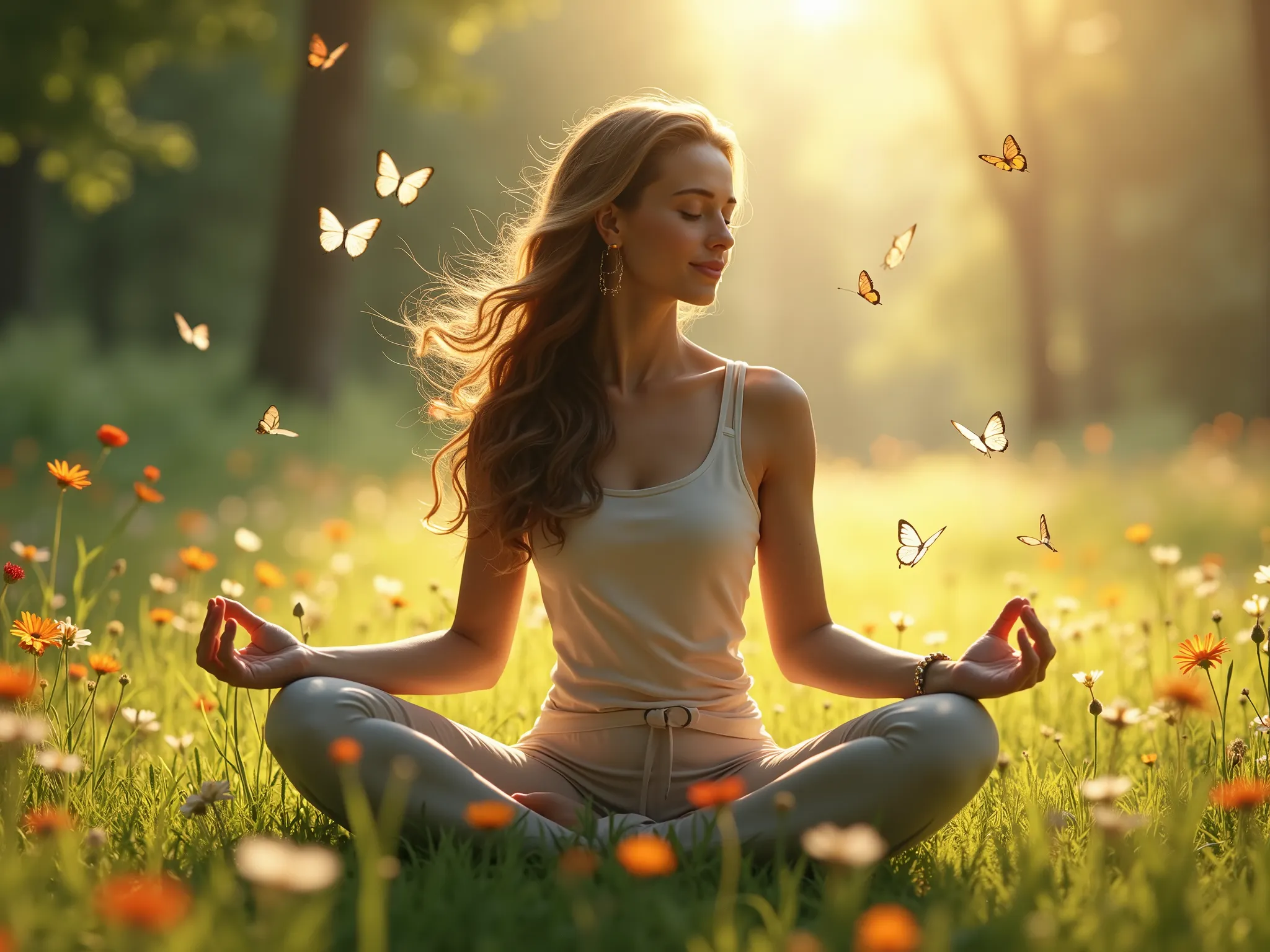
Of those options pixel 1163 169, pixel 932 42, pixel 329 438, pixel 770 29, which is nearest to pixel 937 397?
pixel 770 29

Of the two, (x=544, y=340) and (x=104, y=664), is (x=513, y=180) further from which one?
(x=104, y=664)

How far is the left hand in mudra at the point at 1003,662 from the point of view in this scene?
244cm

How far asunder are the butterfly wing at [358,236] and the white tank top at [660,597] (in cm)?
79

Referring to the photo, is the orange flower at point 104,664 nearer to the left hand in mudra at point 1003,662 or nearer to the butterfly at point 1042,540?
the left hand in mudra at point 1003,662

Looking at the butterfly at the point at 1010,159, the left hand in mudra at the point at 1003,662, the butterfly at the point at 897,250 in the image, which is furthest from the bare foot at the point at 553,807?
the butterfly at the point at 1010,159

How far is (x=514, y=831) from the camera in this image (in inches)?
93.8

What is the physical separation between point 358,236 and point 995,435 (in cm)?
146

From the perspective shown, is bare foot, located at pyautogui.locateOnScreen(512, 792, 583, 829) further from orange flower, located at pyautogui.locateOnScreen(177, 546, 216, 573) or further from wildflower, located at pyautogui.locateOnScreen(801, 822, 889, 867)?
orange flower, located at pyautogui.locateOnScreen(177, 546, 216, 573)

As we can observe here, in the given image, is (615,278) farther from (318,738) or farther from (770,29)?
(770,29)

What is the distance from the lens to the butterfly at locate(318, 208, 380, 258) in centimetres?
269

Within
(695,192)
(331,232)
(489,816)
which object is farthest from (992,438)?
(331,232)

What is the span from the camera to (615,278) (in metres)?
3.14

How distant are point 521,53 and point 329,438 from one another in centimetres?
1423

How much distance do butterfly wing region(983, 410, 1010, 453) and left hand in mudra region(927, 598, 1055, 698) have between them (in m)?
0.31
